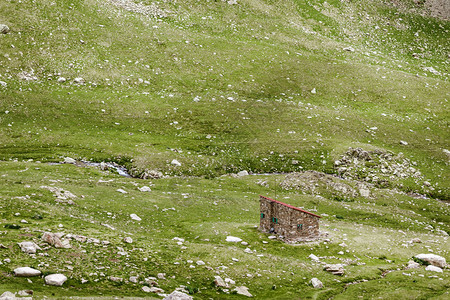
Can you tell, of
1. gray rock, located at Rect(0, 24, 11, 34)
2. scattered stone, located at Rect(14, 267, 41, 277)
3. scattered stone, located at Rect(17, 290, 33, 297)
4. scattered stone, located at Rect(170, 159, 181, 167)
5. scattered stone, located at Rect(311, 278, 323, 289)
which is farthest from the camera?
gray rock, located at Rect(0, 24, 11, 34)

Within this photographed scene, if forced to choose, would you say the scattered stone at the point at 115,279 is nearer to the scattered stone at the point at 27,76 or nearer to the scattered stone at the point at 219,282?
the scattered stone at the point at 219,282

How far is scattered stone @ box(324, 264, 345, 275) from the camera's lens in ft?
101

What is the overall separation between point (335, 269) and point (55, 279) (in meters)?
17.3

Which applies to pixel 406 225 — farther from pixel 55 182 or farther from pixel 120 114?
pixel 120 114

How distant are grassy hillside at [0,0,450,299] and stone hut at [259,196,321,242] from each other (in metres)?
1.31

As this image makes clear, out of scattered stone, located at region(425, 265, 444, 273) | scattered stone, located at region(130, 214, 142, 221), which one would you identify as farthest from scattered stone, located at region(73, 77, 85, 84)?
scattered stone, located at region(425, 265, 444, 273)

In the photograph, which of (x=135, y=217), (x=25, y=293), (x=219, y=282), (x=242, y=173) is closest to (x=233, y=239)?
(x=219, y=282)

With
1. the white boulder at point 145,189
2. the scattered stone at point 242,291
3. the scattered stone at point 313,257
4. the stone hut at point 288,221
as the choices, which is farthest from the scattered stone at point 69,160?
the scattered stone at point 242,291

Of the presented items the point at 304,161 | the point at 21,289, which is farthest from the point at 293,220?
the point at 304,161

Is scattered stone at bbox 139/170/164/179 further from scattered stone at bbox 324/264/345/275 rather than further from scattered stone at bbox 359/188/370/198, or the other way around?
scattered stone at bbox 324/264/345/275

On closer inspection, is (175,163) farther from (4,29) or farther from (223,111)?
(4,29)

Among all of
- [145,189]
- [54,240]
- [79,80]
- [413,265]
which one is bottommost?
[145,189]

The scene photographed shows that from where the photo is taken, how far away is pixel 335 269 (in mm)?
31000

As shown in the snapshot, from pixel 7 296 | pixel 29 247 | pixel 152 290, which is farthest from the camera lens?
pixel 29 247
